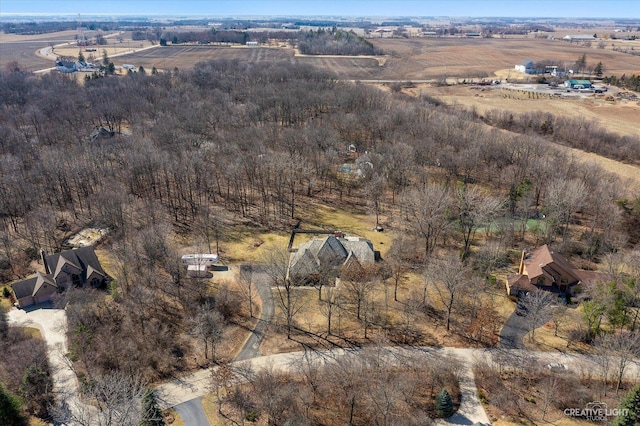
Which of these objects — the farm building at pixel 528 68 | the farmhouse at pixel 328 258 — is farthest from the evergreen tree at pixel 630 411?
the farm building at pixel 528 68

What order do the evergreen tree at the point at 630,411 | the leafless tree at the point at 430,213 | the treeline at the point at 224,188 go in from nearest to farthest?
the evergreen tree at the point at 630,411
the treeline at the point at 224,188
the leafless tree at the point at 430,213

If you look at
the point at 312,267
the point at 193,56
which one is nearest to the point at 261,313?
the point at 312,267

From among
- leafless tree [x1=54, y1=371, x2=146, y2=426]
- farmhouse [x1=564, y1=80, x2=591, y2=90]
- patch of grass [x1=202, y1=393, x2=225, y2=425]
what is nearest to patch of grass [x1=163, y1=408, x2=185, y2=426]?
patch of grass [x1=202, y1=393, x2=225, y2=425]

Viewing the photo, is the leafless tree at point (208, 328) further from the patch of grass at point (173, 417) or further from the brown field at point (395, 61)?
the brown field at point (395, 61)

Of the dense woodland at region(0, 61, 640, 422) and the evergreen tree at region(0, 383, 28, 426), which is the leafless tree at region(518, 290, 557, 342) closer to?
the dense woodland at region(0, 61, 640, 422)

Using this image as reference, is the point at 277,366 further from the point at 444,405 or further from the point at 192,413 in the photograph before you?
the point at 444,405
